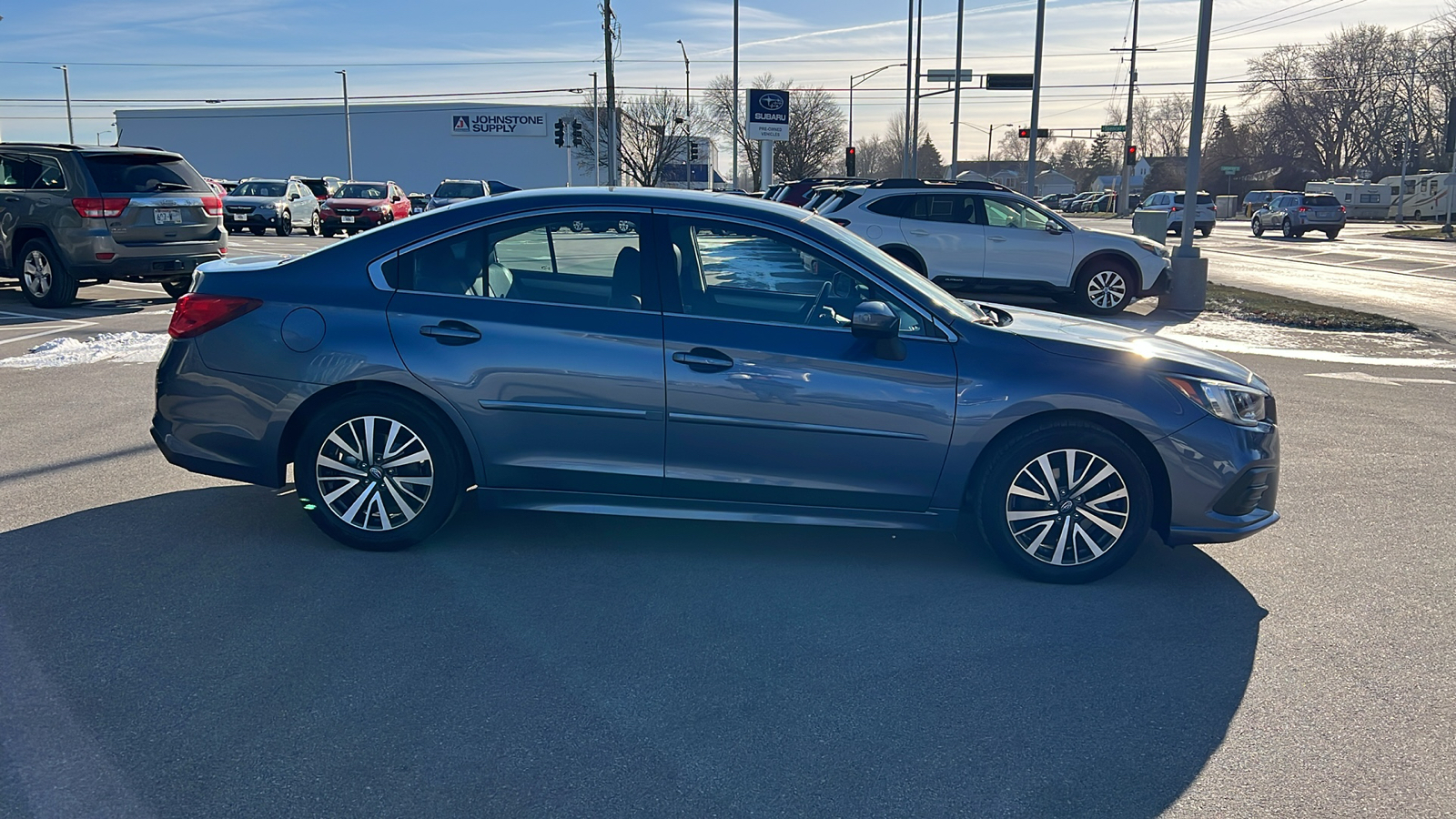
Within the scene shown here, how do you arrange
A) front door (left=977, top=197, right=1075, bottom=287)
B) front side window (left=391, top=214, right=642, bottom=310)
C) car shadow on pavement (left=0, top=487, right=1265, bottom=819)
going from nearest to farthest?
car shadow on pavement (left=0, top=487, right=1265, bottom=819), front side window (left=391, top=214, right=642, bottom=310), front door (left=977, top=197, right=1075, bottom=287)

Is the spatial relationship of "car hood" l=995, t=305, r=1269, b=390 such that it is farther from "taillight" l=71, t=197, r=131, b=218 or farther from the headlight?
"taillight" l=71, t=197, r=131, b=218

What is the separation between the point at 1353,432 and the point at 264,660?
24.4ft

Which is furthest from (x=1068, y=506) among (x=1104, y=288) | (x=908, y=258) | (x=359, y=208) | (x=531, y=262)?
(x=359, y=208)

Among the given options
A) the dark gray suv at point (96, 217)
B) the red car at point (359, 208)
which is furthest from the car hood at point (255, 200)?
the dark gray suv at point (96, 217)

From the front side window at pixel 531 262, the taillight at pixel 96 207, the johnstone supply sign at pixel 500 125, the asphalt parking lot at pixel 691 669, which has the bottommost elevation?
the asphalt parking lot at pixel 691 669

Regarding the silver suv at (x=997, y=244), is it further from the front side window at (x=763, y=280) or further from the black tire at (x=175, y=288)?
the front side window at (x=763, y=280)

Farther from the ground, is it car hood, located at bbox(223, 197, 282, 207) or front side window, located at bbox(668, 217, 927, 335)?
car hood, located at bbox(223, 197, 282, 207)

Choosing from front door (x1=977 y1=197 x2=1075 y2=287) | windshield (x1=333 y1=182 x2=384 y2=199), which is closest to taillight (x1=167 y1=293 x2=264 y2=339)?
front door (x1=977 y1=197 x2=1075 y2=287)

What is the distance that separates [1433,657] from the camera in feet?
13.8

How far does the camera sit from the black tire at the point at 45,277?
1366cm

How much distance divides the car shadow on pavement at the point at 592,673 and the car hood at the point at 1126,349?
96cm

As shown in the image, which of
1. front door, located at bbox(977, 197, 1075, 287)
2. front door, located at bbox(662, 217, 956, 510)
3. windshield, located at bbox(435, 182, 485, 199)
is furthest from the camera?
windshield, located at bbox(435, 182, 485, 199)

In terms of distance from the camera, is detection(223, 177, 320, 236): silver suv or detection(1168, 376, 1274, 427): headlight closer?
detection(1168, 376, 1274, 427): headlight

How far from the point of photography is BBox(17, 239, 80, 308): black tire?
13.7m
